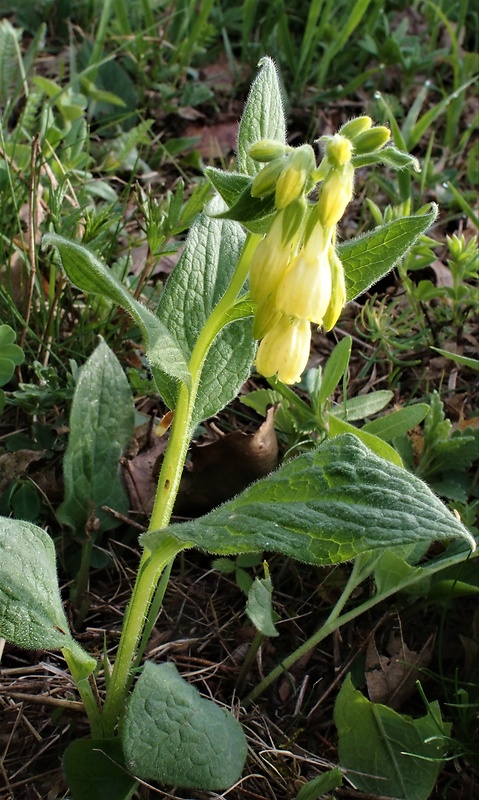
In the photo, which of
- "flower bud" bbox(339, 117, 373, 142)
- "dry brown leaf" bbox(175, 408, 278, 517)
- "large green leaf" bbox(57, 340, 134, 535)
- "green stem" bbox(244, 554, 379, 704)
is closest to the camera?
"flower bud" bbox(339, 117, 373, 142)

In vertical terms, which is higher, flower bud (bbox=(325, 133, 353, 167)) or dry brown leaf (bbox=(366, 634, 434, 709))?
flower bud (bbox=(325, 133, 353, 167))

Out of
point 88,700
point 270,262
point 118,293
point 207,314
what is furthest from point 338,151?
point 88,700

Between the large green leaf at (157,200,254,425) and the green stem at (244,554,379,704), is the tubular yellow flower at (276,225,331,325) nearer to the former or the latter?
the large green leaf at (157,200,254,425)

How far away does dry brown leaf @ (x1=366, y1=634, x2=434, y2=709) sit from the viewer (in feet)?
6.33

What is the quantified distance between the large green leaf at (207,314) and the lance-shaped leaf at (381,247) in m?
0.29

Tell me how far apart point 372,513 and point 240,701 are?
0.79 metres

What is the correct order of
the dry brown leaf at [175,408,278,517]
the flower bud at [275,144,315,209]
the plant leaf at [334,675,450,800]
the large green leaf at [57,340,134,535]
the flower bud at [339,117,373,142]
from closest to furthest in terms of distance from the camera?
1. the flower bud at [275,144,315,209]
2. the flower bud at [339,117,373,142]
3. the plant leaf at [334,675,450,800]
4. the large green leaf at [57,340,134,535]
5. the dry brown leaf at [175,408,278,517]

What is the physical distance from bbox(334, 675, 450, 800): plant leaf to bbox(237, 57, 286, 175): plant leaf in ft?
3.97

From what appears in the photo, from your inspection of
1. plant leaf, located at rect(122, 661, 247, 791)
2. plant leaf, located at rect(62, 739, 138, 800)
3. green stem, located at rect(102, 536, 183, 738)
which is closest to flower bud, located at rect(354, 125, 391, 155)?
green stem, located at rect(102, 536, 183, 738)

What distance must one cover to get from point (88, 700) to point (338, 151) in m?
1.25

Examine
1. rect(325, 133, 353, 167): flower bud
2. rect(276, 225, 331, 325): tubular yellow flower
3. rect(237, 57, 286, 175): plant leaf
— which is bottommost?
rect(276, 225, 331, 325): tubular yellow flower

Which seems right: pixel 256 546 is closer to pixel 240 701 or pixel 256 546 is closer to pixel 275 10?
pixel 240 701

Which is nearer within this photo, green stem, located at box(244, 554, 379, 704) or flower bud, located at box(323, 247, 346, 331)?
flower bud, located at box(323, 247, 346, 331)

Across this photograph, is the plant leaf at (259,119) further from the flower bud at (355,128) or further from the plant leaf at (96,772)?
the plant leaf at (96,772)
